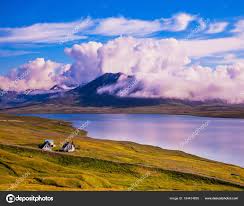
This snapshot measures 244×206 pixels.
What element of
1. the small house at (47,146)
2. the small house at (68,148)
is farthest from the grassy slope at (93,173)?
the small house at (47,146)

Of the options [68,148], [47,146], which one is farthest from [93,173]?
[47,146]

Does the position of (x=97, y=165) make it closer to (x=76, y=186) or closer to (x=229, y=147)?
(x=76, y=186)

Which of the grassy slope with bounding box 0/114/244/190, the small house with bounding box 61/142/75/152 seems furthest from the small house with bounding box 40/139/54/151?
the small house with bounding box 61/142/75/152

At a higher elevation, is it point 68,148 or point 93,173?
point 68,148

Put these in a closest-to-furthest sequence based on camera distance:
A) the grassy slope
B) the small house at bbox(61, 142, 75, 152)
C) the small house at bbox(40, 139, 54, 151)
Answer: the grassy slope → the small house at bbox(40, 139, 54, 151) → the small house at bbox(61, 142, 75, 152)

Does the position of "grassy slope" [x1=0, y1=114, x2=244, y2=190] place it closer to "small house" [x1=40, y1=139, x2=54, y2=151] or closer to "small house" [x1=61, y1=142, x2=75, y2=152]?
"small house" [x1=61, y1=142, x2=75, y2=152]

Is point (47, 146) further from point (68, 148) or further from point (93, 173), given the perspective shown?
point (93, 173)

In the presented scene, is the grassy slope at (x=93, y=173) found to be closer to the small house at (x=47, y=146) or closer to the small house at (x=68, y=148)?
the small house at (x=68, y=148)

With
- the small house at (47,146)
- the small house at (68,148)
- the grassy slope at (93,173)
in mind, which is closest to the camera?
the grassy slope at (93,173)

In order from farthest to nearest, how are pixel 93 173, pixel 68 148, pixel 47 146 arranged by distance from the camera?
pixel 47 146
pixel 68 148
pixel 93 173
